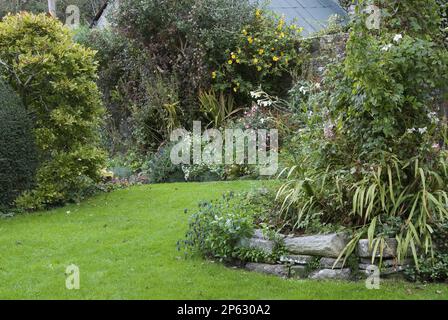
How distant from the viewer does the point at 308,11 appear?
14484 mm

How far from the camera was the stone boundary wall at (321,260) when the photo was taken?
520 cm

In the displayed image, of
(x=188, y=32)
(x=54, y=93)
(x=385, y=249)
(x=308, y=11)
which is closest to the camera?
(x=385, y=249)

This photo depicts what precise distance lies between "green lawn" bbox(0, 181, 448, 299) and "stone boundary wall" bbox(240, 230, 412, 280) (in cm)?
19

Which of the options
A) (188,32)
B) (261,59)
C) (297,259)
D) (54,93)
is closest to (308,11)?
(261,59)

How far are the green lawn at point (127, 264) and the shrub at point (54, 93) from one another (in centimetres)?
60

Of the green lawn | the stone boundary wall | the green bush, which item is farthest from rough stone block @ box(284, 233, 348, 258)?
the green bush

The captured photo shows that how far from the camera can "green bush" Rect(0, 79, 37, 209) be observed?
26.6ft

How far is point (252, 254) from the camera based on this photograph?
5.55m

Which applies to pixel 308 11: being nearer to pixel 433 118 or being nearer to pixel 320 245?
pixel 433 118

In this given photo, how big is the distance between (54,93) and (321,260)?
17.4 ft

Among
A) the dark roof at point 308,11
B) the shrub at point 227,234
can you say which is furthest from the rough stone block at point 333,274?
the dark roof at point 308,11

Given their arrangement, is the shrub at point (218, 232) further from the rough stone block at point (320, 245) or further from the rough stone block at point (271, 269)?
the rough stone block at point (320, 245)
